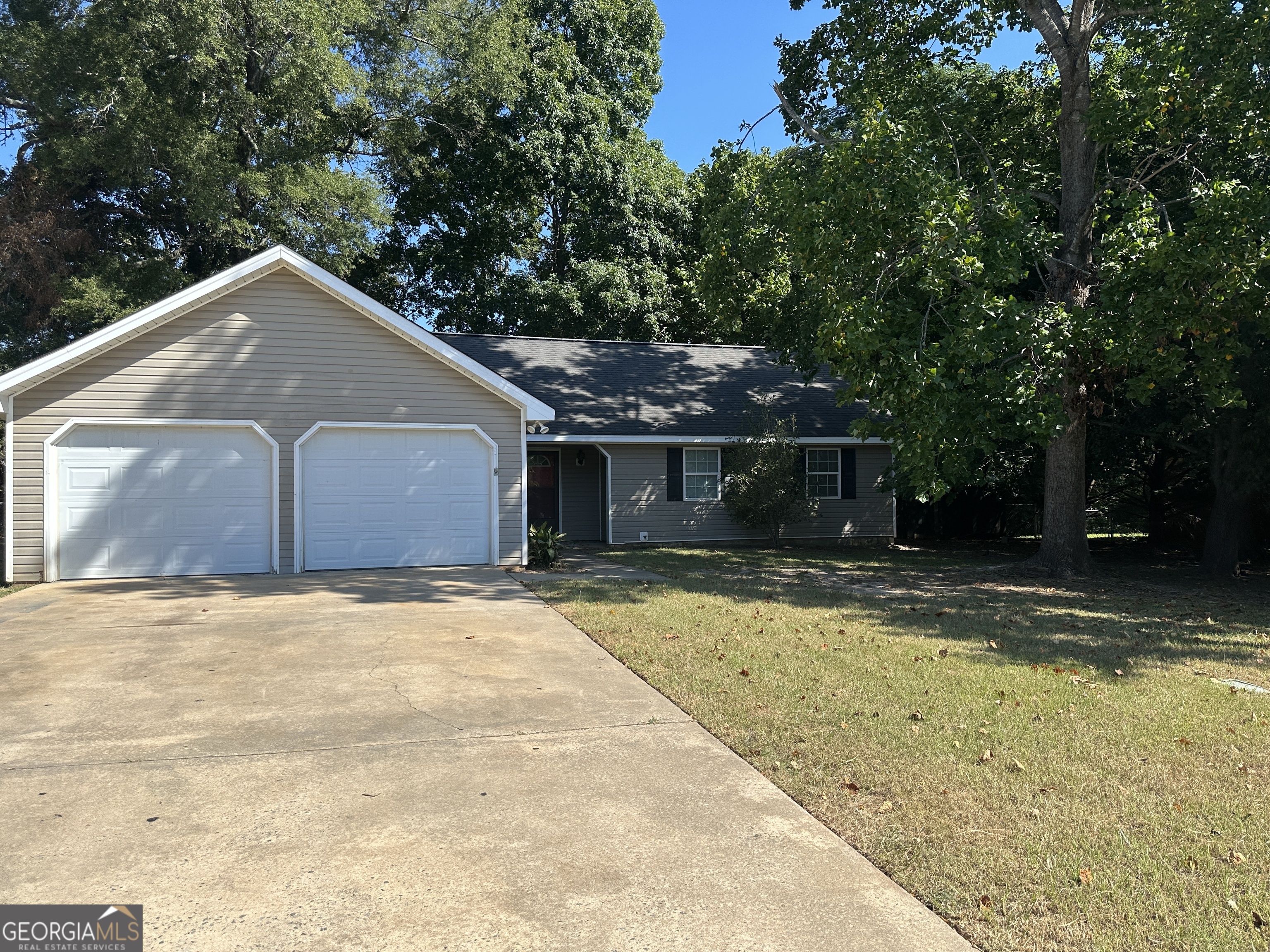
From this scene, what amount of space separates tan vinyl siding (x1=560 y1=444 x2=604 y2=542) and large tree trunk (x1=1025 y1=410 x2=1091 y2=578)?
9.36 metres

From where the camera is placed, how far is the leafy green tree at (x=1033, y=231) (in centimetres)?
1186

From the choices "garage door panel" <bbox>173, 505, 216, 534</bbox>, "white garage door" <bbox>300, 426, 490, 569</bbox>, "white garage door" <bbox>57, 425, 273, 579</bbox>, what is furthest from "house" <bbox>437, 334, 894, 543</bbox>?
"garage door panel" <bbox>173, 505, 216, 534</bbox>

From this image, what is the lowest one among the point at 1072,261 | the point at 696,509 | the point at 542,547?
the point at 542,547

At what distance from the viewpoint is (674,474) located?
19281mm

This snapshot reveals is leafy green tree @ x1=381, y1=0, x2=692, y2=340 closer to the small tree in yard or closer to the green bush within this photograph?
the small tree in yard

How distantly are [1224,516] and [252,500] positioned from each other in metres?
17.0

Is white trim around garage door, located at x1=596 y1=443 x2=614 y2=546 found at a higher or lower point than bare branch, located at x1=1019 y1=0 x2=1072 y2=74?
lower

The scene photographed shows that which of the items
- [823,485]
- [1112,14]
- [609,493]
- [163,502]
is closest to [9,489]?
[163,502]

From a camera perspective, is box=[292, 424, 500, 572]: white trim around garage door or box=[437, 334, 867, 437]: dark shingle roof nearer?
box=[292, 424, 500, 572]: white trim around garage door

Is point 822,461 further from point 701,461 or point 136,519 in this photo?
point 136,519

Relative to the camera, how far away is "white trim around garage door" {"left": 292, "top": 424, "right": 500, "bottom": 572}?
1338 centimetres

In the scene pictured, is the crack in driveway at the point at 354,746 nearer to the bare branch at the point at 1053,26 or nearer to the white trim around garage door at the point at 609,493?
the white trim around garage door at the point at 609,493

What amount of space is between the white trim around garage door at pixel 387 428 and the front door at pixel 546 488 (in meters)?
5.22

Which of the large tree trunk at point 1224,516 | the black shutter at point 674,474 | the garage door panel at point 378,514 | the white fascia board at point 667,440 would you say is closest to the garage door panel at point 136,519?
the garage door panel at point 378,514
